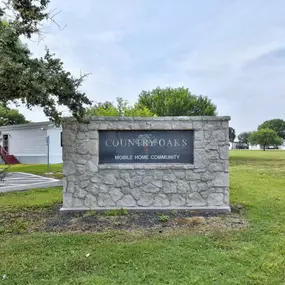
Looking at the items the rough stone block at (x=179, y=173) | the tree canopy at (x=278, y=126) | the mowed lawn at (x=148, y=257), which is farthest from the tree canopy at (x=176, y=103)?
the tree canopy at (x=278, y=126)

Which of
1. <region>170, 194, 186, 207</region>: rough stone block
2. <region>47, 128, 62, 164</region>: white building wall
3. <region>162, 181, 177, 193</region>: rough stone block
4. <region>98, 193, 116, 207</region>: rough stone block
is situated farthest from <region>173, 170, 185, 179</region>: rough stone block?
<region>47, 128, 62, 164</region>: white building wall

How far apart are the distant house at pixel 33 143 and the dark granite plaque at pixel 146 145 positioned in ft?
44.2

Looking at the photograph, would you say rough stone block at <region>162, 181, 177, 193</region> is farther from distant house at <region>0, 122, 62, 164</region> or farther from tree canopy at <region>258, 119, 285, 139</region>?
tree canopy at <region>258, 119, 285, 139</region>

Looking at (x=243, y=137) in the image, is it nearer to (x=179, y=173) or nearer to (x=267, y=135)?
(x=267, y=135)

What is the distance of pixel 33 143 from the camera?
20828 mm

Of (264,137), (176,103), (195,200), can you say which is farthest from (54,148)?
(264,137)

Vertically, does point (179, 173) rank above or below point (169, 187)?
above

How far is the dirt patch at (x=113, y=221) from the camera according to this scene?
209 inches

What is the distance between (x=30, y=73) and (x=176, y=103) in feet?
79.3

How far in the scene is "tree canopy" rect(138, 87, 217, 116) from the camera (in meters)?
28.8

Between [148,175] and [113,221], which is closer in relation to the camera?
[113,221]

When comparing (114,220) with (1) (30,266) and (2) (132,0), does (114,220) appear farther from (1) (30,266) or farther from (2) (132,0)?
(2) (132,0)

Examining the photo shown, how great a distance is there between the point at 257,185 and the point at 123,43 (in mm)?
6685

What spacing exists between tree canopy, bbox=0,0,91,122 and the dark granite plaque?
33.4 inches
